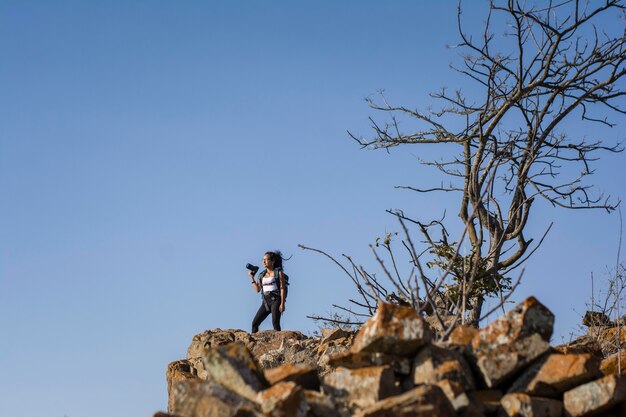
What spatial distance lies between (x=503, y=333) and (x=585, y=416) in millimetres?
707

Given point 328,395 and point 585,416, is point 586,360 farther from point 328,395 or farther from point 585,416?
point 328,395

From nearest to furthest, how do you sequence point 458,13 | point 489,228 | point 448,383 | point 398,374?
point 448,383 < point 398,374 < point 458,13 < point 489,228

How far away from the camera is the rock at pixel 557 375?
5797 millimetres

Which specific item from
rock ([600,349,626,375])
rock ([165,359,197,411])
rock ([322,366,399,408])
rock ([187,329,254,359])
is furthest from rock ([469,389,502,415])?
rock ([187,329,254,359])

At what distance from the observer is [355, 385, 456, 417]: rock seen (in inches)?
199

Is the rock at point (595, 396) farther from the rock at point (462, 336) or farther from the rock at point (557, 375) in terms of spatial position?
the rock at point (462, 336)

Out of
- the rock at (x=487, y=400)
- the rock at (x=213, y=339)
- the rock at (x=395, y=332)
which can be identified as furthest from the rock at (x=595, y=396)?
the rock at (x=213, y=339)

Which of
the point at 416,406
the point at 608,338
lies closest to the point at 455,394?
the point at 416,406

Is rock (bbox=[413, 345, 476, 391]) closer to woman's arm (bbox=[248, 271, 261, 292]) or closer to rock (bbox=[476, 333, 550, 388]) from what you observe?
rock (bbox=[476, 333, 550, 388])

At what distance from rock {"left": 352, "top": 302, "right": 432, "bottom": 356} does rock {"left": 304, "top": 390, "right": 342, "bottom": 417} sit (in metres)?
0.58

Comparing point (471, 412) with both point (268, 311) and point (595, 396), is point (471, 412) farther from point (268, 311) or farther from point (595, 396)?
point (268, 311)

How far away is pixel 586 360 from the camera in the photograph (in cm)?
582

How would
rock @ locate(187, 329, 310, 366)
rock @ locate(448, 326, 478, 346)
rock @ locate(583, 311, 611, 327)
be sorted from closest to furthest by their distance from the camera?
rock @ locate(448, 326, 478, 346) → rock @ locate(583, 311, 611, 327) → rock @ locate(187, 329, 310, 366)

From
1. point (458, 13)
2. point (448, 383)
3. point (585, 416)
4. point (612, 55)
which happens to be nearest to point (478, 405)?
point (448, 383)
